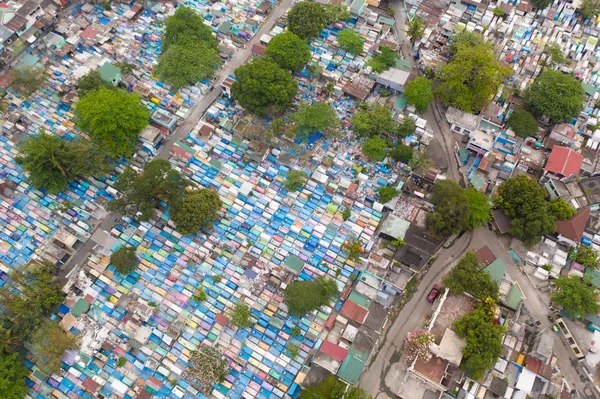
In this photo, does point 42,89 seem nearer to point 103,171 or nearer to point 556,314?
point 103,171

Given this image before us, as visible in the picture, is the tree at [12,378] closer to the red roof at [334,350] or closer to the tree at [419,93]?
the red roof at [334,350]

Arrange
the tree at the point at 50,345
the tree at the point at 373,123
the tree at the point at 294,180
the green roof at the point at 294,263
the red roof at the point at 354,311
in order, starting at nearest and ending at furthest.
A: the tree at the point at 50,345 → the red roof at the point at 354,311 → the green roof at the point at 294,263 → the tree at the point at 294,180 → the tree at the point at 373,123

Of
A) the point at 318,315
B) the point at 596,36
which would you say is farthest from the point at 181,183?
the point at 596,36

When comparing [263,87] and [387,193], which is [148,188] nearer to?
[263,87]

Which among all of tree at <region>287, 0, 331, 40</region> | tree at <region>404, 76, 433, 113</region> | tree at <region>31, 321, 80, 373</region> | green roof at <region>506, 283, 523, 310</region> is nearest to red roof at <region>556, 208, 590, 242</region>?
green roof at <region>506, 283, 523, 310</region>

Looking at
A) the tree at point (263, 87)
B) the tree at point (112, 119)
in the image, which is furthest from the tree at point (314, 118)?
the tree at point (112, 119)

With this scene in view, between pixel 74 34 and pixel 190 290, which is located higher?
pixel 74 34
